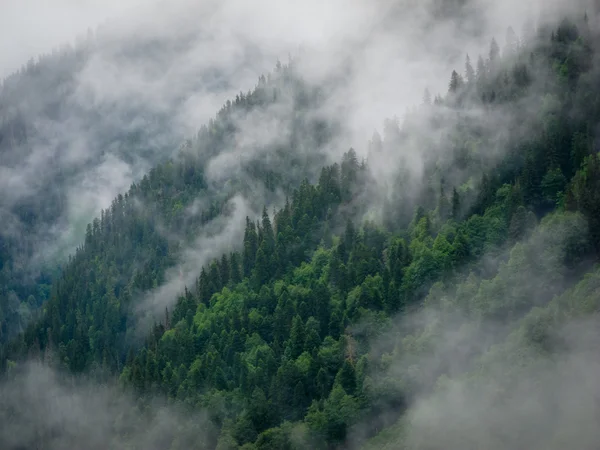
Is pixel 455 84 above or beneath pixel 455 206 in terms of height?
above

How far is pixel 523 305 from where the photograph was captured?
11369 centimetres

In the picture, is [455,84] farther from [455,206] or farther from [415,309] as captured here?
[415,309]

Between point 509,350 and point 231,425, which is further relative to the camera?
point 231,425

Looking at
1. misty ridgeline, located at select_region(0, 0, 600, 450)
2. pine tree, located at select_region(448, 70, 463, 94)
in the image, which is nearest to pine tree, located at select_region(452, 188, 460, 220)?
misty ridgeline, located at select_region(0, 0, 600, 450)

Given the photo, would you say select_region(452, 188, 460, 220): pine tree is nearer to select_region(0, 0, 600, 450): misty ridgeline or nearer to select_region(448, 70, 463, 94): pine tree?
select_region(0, 0, 600, 450): misty ridgeline

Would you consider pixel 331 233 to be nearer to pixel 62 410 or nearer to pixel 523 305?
pixel 523 305

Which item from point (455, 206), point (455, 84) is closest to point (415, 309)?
point (455, 206)

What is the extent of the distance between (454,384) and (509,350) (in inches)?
355

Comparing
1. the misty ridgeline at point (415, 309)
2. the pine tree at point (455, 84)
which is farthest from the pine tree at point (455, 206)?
the pine tree at point (455, 84)

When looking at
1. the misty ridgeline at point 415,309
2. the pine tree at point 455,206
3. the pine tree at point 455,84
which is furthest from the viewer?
the pine tree at point 455,84

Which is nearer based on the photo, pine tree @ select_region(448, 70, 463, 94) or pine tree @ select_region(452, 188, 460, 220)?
pine tree @ select_region(452, 188, 460, 220)

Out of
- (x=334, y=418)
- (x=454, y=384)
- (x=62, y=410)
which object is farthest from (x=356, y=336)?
(x=62, y=410)

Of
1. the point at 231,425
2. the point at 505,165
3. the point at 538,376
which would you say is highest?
the point at 505,165

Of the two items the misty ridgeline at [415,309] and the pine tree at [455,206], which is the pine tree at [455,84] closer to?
the misty ridgeline at [415,309]
